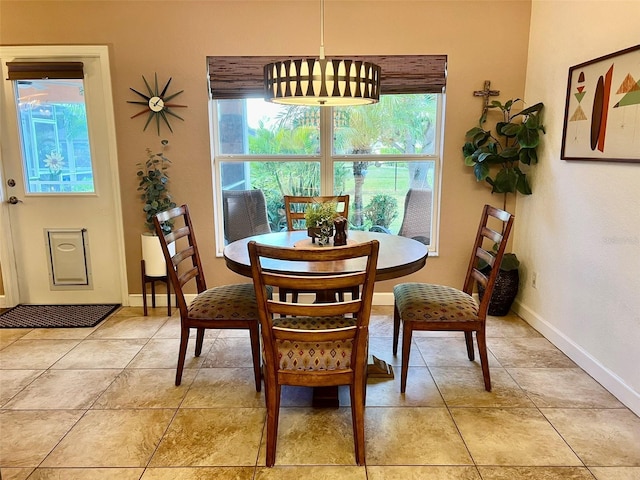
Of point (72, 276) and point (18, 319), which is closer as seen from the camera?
point (18, 319)

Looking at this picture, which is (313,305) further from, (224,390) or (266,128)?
(266,128)

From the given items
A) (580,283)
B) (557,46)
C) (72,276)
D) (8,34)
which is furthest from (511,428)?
(8,34)

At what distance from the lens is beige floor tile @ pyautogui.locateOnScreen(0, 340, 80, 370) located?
282cm

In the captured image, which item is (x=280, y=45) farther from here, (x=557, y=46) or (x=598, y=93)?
(x=598, y=93)

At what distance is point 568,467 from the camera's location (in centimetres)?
188

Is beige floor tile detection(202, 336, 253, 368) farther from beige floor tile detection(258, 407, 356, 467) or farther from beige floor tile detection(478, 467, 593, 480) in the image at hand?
beige floor tile detection(478, 467, 593, 480)

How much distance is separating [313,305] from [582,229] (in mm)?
1920

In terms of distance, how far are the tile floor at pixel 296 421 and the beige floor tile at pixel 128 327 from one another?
200 mm

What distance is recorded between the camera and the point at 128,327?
3408 mm

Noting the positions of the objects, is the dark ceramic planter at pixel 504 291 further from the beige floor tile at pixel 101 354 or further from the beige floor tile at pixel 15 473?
the beige floor tile at pixel 15 473

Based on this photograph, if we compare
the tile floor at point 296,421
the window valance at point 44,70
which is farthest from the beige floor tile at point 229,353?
the window valance at point 44,70

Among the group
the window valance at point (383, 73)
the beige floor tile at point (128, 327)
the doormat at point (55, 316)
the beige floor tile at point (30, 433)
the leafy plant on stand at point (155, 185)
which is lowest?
the beige floor tile at point (30, 433)

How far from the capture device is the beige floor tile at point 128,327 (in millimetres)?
3264

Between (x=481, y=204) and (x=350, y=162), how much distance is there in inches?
43.9
